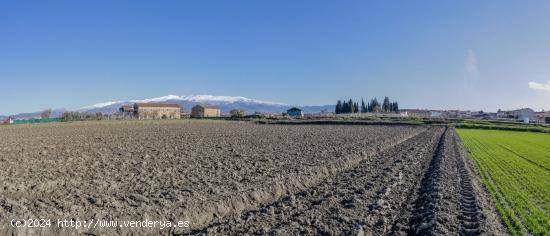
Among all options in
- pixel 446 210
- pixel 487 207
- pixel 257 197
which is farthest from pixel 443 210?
pixel 257 197

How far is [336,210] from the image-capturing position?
1060 cm

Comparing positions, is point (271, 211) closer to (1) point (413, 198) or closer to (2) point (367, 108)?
(1) point (413, 198)

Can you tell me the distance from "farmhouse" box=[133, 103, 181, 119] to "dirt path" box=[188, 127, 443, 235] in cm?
12159

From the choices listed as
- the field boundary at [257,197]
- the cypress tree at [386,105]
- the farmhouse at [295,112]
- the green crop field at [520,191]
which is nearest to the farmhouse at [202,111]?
the farmhouse at [295,112]

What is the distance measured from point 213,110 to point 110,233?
550 ft

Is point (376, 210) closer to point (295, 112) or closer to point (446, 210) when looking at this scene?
point (446, 210)

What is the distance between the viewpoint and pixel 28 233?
817 cm

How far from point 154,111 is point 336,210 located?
14283 cm

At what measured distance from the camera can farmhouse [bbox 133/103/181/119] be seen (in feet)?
454

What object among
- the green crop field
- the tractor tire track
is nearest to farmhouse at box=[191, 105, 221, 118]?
the green crop field

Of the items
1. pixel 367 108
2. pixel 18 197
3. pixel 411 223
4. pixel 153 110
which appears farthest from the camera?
pixel 367 108

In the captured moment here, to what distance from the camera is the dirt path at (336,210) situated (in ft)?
29.5

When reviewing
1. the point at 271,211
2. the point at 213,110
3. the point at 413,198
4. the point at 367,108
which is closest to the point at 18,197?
the point at 271,211

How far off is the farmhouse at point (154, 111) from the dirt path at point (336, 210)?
399 ft
